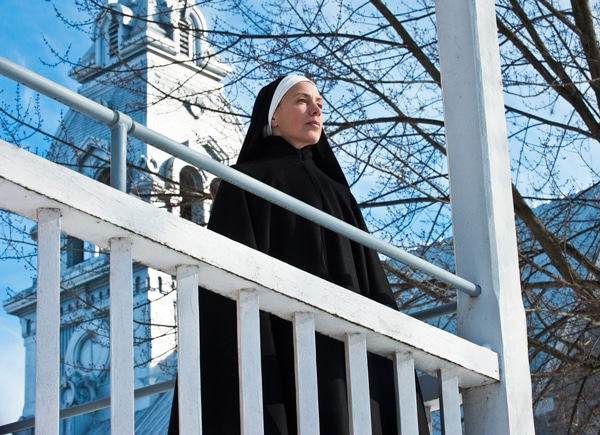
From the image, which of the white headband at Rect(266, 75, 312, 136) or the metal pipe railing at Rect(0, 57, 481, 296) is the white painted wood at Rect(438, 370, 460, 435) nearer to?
the metal pipe railing at Rect(0, 57, 481, 296)

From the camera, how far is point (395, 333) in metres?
3.71

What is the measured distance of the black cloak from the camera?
3713 mm

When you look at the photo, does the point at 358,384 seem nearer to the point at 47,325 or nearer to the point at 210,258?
the point at 210,258

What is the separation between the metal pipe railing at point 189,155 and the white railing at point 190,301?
0.18 meters

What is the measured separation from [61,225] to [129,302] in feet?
0.79

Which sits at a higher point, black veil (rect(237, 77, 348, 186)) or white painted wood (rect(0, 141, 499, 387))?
black veil (rect(237, 77, 348, 186))

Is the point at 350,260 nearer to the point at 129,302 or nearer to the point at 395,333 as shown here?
the point at 395,333

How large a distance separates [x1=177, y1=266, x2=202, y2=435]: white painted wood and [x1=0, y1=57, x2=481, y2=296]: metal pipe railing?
0.31 metres

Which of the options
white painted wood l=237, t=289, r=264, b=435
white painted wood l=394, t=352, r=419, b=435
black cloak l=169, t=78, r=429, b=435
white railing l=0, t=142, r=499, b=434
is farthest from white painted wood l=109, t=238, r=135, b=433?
white painted wood l=394, t=352, r=419, b=435

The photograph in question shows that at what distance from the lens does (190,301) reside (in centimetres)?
313

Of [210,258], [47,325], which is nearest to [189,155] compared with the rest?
[210,258]

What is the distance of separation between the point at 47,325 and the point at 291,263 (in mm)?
1377

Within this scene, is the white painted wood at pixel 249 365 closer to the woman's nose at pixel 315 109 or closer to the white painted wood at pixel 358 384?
the white painted wood at pixel 358 384

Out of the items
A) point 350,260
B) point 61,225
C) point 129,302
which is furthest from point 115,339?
point 350,260
